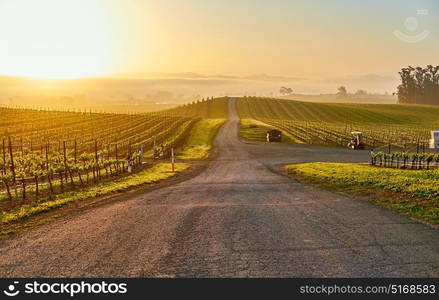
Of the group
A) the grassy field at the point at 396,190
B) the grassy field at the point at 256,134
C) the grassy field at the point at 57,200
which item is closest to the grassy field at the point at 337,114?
the grassy field at the point at 256,134

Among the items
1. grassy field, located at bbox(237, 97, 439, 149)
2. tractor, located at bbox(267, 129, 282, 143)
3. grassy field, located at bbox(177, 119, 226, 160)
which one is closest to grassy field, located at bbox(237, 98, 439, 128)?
grassy field, located at bbox(237, 97, 439, 149)

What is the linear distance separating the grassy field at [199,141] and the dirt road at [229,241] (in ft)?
101

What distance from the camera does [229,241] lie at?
11.0m

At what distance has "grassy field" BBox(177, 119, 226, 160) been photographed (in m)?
48.8

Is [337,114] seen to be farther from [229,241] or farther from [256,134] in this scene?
[229,241]

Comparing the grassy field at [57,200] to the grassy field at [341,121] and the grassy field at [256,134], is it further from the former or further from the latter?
the grassy field at [341,121]

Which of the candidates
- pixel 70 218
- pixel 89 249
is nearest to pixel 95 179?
pixel 70 218

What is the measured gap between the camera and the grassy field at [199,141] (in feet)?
160

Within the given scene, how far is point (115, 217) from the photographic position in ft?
47.0

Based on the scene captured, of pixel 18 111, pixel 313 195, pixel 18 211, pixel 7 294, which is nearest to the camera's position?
pixel 7 294

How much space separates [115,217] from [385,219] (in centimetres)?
943

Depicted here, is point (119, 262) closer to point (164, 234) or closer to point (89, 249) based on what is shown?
point (89, 249)

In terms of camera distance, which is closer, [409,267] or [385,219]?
[409,267]

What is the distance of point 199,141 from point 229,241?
179 feet
